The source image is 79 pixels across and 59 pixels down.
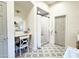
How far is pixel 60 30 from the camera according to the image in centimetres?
591

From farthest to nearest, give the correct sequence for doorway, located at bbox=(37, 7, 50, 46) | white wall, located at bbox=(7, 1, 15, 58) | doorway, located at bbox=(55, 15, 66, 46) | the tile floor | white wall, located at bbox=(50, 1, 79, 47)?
doorway, located at bbox=(37, 7, 50, 46), doorway, located at bbox=(55, 15, 66, 46), white wall, located at bbox=(50, 1, 79, 47), the tile floor, white wall, located at bbox=(7, 1, 15, 58)

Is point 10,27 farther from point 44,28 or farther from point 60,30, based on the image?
point 60,30

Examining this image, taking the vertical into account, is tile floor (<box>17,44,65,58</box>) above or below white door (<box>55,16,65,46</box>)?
below

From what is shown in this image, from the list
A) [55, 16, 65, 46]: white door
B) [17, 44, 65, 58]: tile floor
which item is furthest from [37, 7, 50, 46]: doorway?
[17, 44, 65, 58]: tile floor

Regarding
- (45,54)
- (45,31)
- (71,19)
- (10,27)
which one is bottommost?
(45,54)

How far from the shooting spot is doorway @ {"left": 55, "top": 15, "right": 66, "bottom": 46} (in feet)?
18.8

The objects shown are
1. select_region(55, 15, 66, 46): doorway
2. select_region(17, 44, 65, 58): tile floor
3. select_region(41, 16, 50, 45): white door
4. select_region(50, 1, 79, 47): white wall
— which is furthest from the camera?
select_region(41, 16, 50, 45): white door

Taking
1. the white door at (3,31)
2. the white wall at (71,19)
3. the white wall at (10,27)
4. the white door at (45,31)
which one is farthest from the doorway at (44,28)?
the white door at (3,31)

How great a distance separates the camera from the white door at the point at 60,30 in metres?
5.72

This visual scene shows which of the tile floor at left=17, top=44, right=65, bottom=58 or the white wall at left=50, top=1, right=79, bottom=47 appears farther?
the white wall at left=50, top=1, right=79, bottom=47

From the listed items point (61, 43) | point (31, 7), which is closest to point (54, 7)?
point (31, 7)

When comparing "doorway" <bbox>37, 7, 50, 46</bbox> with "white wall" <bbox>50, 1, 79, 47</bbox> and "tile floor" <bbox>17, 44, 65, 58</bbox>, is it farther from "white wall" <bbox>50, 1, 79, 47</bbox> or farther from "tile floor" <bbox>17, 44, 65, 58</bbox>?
"tile floor" <bbox>17, 44, 65, 58</bbox>

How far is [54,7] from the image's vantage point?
6.21 metres

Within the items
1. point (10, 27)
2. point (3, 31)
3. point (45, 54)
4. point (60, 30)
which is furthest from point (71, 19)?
point (3, 31)
